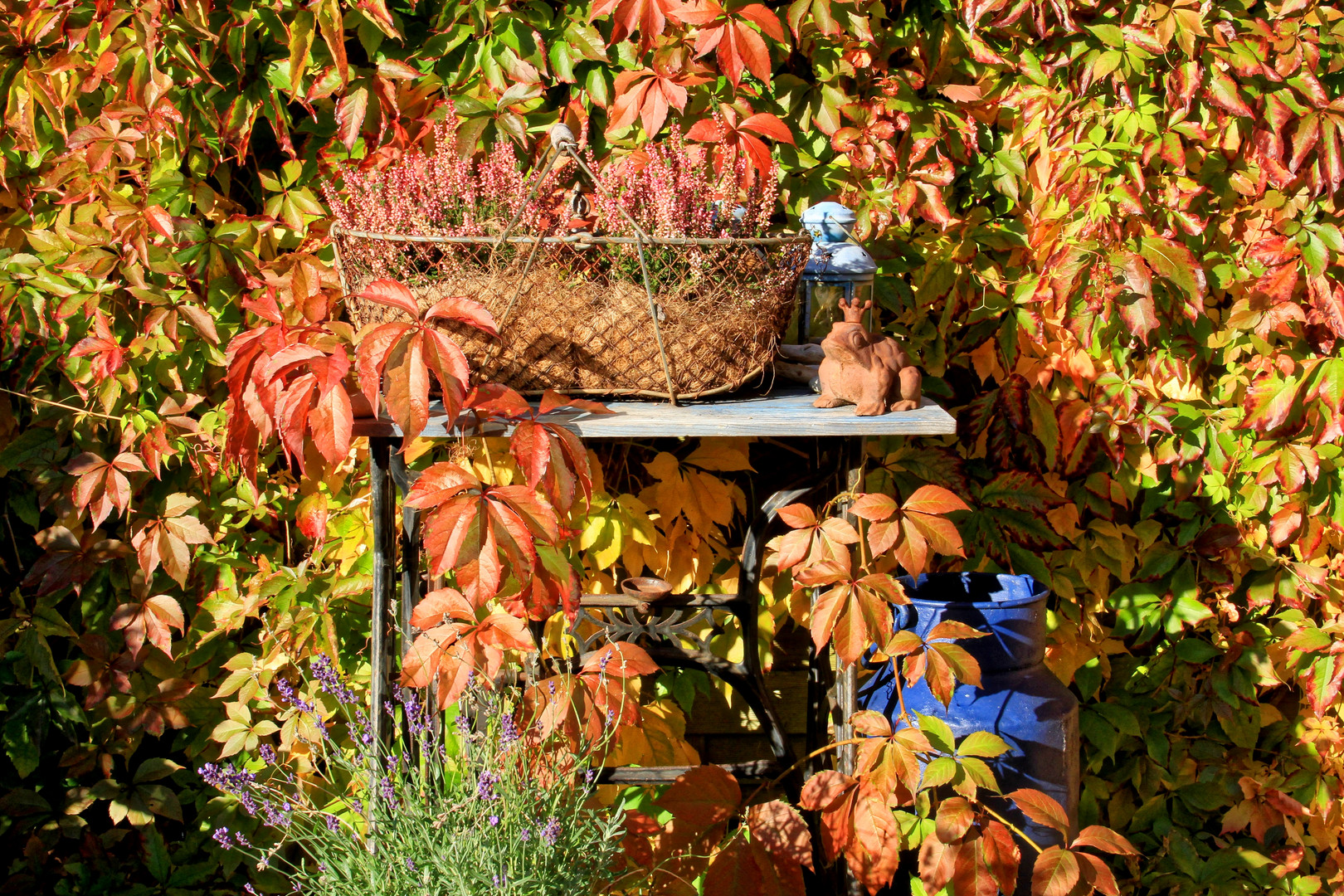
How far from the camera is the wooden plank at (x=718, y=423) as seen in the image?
149 cm

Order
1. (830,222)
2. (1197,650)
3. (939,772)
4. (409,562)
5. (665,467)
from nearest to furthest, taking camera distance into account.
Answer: (939,772)
(409,562)
(830,222)
(665,467)
(1197,650)

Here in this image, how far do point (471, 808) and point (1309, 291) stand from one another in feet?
5.72

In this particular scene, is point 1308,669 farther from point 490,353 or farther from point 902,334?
point 490,353

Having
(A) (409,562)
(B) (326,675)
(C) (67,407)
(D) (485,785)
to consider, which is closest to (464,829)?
(D) (485,785)

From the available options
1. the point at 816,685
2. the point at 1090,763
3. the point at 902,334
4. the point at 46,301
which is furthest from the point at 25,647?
the point at 1090,763

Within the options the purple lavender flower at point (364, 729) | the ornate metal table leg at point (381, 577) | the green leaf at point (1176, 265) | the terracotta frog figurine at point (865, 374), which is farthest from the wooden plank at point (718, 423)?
the green leaf at point (1176, 265)

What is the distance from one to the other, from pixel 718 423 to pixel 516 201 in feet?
1.53

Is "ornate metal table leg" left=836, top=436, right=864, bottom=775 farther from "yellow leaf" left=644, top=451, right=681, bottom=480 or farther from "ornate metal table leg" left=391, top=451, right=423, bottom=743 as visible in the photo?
"ornate metal table leg" left=391, top=451, right=423, bottom=743

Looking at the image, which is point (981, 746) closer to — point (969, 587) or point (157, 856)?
point (969, 587)

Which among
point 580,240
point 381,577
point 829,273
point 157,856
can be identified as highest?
point 580,240

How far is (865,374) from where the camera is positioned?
154cm

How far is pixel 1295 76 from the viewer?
1979mm

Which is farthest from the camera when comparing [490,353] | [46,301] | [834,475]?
[46,301]

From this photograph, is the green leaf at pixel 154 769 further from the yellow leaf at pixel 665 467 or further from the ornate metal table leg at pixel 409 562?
the yellow leaf at pixel 665 467
